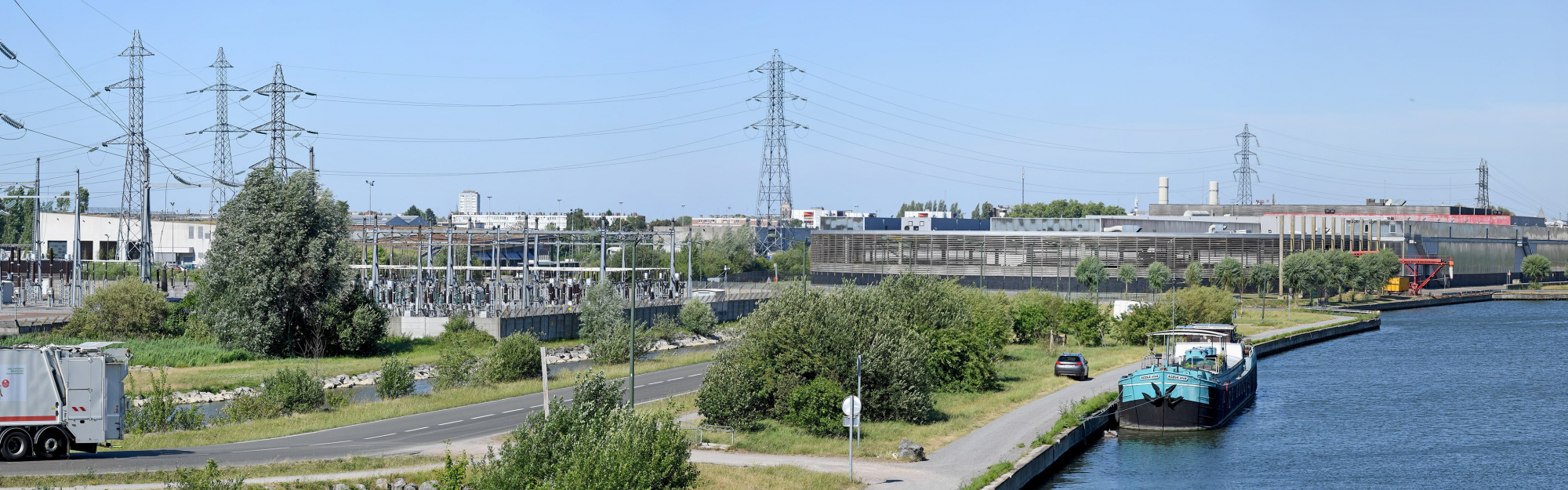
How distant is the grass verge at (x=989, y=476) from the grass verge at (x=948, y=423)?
9.33 feet

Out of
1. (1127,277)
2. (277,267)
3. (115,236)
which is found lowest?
(1127,277)

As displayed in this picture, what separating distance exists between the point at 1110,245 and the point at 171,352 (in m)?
90.6

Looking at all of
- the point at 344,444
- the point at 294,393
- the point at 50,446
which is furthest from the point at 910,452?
the point at 294,393

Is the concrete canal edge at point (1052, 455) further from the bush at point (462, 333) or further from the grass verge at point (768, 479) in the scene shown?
the bush at point (462, 333)

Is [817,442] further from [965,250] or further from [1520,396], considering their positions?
[965,250]

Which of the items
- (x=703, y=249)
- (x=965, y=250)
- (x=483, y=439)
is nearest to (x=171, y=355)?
(x=483, y=439)

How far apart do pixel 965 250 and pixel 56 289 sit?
Result: 3258 inches

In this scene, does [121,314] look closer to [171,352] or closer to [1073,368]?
[171,352]

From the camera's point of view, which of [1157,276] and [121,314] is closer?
[121,314]

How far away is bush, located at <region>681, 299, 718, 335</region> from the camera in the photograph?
255 feet

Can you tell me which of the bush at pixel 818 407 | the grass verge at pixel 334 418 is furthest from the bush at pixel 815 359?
the grass verge at pixel 334 418

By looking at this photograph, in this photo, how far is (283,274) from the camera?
57.1 m

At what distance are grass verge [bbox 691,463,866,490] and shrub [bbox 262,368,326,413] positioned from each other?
728 inches

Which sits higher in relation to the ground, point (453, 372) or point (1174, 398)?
point (453, 372)
